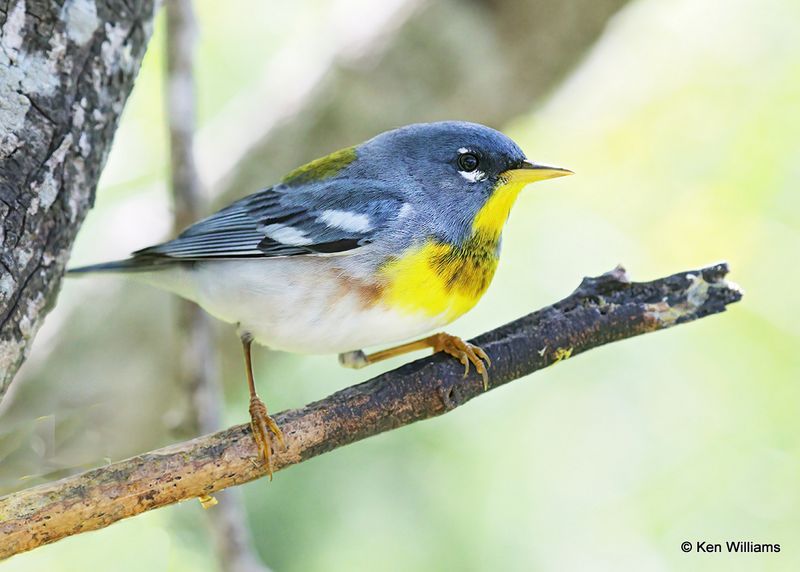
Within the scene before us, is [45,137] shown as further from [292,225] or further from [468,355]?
[468,355]

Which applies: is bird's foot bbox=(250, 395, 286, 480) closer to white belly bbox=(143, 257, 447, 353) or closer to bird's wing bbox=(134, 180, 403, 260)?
white belly bbox=(143, 257, 447, 353)

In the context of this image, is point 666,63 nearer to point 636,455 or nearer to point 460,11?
point 460,11

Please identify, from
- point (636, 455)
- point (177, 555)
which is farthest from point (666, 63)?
point (177, 555)

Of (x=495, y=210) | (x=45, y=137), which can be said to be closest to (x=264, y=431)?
(x=45, y=137)

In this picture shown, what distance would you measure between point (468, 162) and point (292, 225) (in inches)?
29.7

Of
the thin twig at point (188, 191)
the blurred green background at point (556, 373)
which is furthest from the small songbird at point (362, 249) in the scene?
the blurred green background at point (556, 373)

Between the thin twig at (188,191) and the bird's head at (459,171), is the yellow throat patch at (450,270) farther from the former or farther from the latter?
the thin twig at (188,191)

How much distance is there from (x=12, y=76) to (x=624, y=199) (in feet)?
12.6

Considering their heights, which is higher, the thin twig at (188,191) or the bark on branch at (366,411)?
the thin twig at (188,191)

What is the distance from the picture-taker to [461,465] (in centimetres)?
488

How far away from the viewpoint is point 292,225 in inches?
136

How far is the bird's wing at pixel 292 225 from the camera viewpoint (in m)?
3.26

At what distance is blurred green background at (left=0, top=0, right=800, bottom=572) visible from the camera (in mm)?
4523

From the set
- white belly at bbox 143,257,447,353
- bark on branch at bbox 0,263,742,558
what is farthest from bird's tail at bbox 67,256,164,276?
bark on branch at bbox 0,263,742,558
